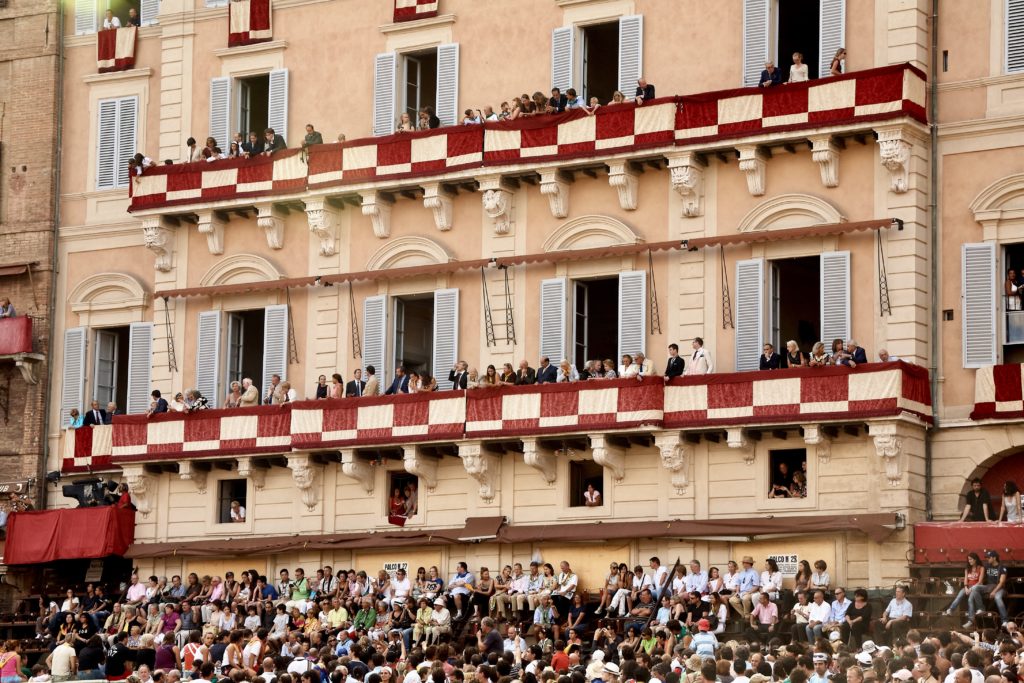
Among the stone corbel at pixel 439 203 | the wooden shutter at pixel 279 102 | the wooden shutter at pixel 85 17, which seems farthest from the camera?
the wooden shutter at pixel 85 17

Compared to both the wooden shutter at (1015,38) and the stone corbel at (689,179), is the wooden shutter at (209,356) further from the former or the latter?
the wooden shutter at (1015,38)

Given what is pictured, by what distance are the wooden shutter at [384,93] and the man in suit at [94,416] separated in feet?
35.9

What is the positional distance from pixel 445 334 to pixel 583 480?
535 cm

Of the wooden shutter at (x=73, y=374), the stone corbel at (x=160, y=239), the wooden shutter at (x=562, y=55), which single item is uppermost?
the wooden shutter at (x=562, y=55)

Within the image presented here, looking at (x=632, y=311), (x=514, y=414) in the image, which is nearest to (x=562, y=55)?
(x=632, y=311)

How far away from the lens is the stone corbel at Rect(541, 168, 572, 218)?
53.5m

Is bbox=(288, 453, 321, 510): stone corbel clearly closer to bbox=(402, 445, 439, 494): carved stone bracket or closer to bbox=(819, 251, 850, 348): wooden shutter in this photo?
bbox=(402, 445, 439, 494): carved stone bracket

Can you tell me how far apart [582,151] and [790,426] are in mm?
8681

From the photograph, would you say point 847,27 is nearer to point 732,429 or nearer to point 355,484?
point 732,429

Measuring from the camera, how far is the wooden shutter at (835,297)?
49.8 m

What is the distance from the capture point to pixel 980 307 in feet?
160

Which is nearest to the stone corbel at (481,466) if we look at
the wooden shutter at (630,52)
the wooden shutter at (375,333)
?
the wooden shutter at (375,333)

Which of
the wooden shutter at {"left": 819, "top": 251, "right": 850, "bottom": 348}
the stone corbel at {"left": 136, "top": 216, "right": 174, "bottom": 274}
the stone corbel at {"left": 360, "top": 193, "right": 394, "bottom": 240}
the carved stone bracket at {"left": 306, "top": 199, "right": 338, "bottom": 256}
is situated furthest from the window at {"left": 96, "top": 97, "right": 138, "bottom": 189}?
the wooden shutter at {"left": 819, "top": 251, "right": 850, "bottom": 348}

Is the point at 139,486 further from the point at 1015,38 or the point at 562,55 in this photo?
the point at 1015,38
